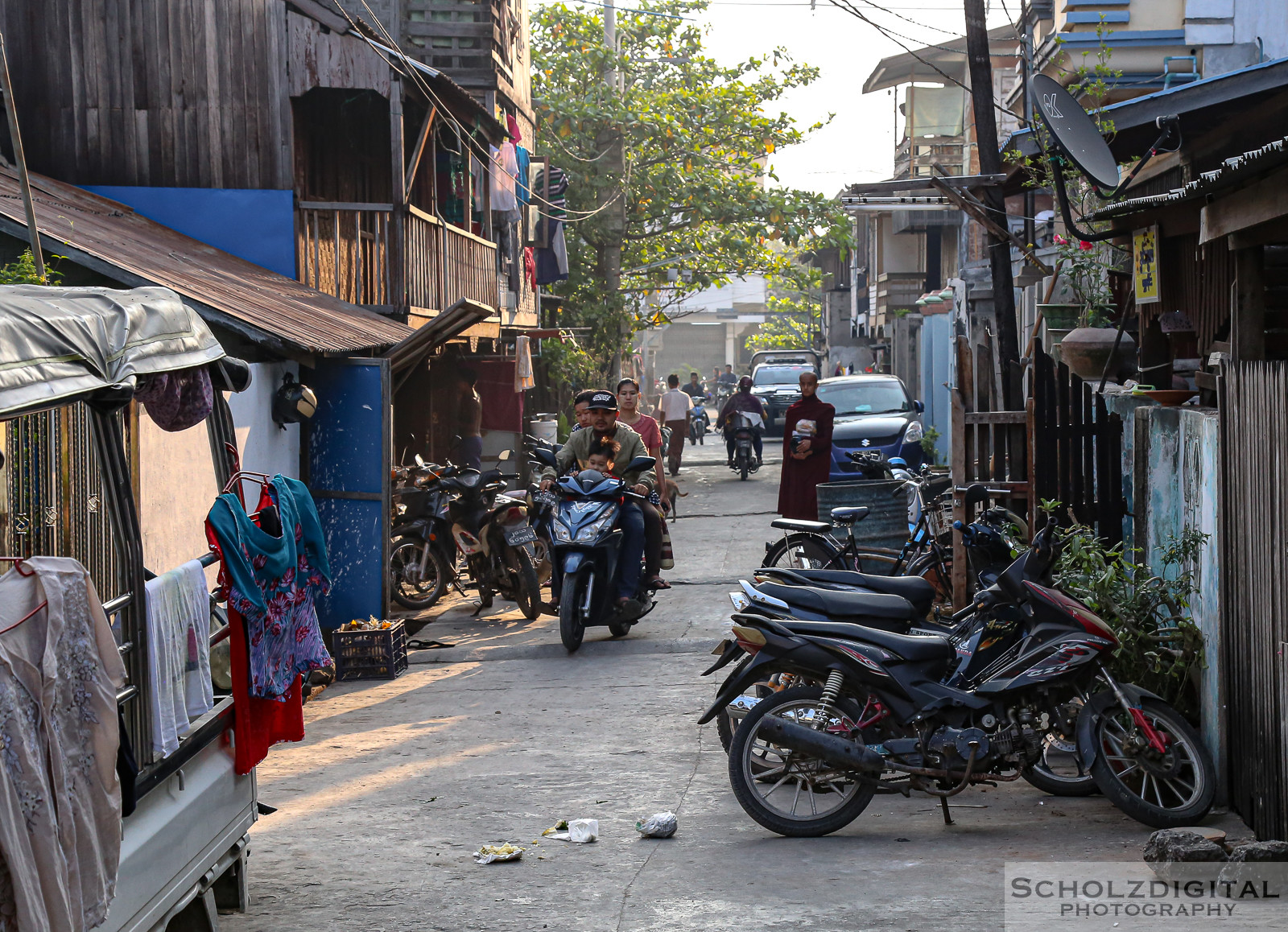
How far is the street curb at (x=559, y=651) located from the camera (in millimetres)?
9273

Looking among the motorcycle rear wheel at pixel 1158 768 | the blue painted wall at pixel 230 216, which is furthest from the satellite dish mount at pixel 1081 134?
the blue painted wall at pixel 230 216

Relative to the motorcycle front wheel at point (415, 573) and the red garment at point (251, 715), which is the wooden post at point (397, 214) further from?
the red garment at point (251, 715)

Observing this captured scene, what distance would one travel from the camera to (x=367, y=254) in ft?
48.5

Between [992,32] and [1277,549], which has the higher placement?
[992,32]

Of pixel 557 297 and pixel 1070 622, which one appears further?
pixel 557 297

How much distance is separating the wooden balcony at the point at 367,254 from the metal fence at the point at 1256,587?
31.3 feet

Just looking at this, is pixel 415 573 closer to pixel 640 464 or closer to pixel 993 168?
pixel 640 464

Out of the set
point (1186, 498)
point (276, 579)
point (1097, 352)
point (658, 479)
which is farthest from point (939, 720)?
point (658, 479)

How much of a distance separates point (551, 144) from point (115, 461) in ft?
78.2

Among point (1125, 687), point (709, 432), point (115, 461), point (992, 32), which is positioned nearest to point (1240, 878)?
point (1125, 687)

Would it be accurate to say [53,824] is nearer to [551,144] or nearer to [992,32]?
[551,144]

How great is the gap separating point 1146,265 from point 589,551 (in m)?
4.29

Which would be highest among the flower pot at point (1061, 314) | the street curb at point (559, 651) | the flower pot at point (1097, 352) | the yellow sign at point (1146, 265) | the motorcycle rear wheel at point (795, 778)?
the yellow sign at point (1146, 265)

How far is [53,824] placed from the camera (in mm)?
2973
